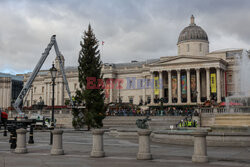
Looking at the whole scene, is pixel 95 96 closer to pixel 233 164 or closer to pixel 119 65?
pixel 233 164

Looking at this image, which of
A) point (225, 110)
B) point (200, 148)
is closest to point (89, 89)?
point (225, 110)

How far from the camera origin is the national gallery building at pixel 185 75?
72.2 metres

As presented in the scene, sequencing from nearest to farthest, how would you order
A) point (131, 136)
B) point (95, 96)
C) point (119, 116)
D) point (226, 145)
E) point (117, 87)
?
point (226, 145), point (131, 136), point (95, 96), point (119, 116), point (117, 87)

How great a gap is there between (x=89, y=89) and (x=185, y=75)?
44.0 metres

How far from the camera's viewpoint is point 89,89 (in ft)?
121

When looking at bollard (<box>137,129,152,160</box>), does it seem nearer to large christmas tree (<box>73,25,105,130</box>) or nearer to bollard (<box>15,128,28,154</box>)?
bollard (<box>15,128,28,154</box>)

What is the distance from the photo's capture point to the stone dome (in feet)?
266

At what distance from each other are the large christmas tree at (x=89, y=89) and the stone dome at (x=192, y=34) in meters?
46.4

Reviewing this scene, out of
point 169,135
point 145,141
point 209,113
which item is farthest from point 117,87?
point 145,141

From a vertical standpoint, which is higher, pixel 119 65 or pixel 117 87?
pixel 119 65

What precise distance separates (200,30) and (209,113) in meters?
42.1

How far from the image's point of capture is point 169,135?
20078 mm

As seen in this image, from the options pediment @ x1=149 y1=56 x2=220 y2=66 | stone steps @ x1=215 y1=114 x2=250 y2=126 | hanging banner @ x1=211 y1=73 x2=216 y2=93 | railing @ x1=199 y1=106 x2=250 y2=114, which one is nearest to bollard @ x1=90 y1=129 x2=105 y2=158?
stone steps @ x1=215 y1=114 x2=250 y2=126

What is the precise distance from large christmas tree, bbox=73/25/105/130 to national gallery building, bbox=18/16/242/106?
Answer: 102 ft
